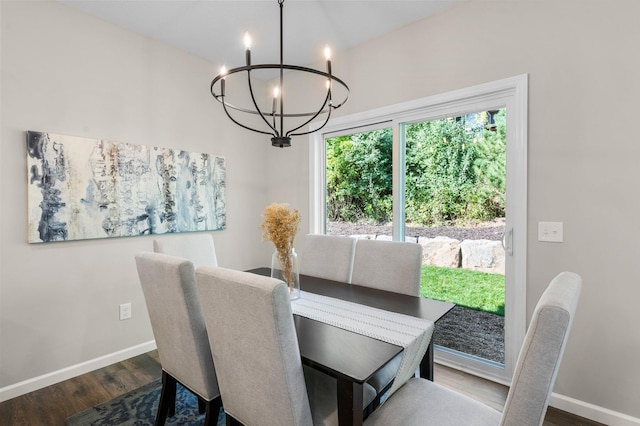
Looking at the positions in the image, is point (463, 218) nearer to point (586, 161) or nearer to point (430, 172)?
point (430, 172)

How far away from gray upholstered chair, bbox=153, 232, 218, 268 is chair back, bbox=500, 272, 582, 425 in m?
2.07

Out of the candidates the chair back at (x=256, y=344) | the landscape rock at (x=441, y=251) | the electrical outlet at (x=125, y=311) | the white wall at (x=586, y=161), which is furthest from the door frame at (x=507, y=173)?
the electrical outlet at (x=125, y=311)

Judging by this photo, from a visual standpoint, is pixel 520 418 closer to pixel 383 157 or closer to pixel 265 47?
pixel 383 157

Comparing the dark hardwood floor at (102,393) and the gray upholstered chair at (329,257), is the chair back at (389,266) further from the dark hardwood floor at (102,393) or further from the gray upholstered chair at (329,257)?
the dark hardwood floor at (102,393)

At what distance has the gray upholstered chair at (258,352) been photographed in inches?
39.8

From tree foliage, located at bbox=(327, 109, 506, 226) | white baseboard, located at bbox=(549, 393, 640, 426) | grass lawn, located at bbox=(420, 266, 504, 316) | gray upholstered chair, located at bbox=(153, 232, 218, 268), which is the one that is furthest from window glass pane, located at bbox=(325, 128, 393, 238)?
white baseboard, located at bbox=(549, 393, 640, 426)

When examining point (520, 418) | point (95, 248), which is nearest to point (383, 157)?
point (520, 418)

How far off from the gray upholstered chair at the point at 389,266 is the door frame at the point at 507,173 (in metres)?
0.70

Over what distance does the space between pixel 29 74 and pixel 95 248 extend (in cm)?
127

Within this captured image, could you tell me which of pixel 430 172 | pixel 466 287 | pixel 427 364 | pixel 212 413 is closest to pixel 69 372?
pixel 212 413

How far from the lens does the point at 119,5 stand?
2.29m

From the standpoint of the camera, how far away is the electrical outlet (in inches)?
102

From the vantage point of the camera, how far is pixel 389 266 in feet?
6.64

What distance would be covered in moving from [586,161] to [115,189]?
3260 millimetres
